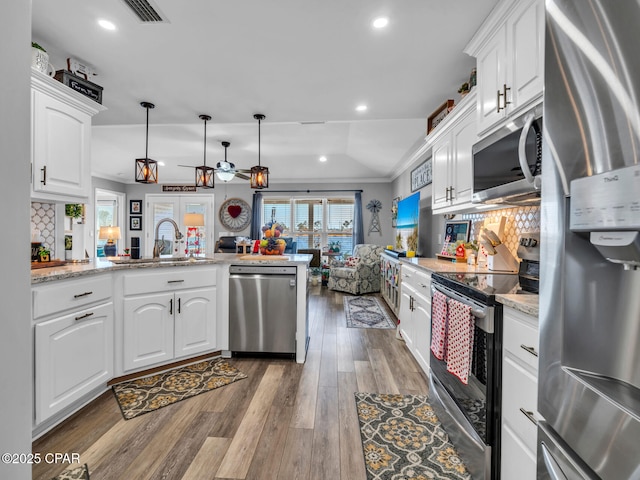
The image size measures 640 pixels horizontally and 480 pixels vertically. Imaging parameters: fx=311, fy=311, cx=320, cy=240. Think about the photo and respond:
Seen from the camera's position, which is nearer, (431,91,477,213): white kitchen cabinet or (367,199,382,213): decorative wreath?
(431,91,477,213): white kitchen cabinet

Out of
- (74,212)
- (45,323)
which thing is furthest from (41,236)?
(45,323)

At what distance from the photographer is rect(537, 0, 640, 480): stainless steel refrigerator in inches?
22.2

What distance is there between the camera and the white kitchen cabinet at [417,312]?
7.86ft

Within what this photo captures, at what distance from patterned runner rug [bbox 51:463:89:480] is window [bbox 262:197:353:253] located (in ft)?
21.0

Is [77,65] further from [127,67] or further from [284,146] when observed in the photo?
[284,146]

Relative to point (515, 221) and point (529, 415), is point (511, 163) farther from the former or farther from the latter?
point (529, 415)

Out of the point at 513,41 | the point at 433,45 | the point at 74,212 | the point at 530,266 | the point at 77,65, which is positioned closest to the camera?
the point at 530,266

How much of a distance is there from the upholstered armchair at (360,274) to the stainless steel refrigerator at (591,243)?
5.05 m

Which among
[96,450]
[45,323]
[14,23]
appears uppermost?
[14,23]

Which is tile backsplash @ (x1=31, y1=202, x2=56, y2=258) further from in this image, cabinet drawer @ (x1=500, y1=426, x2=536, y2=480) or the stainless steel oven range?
cabinet drawer @ (x1=500, y1=426, x2=536, y2=480)

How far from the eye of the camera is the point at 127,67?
2.33m

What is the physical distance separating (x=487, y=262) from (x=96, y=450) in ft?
8.91

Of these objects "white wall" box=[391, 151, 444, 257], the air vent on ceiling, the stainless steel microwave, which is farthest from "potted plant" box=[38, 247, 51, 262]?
"white wall" box=[391, 151, 444, 257]

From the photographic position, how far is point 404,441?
5.77 feet
